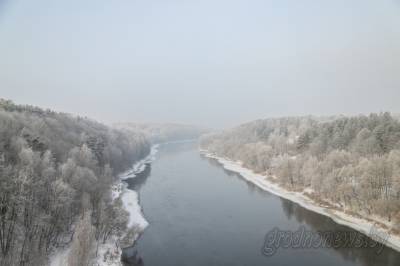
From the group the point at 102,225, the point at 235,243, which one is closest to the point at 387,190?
the point at 235,243

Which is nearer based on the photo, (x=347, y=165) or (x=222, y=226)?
(x=222, y=226)

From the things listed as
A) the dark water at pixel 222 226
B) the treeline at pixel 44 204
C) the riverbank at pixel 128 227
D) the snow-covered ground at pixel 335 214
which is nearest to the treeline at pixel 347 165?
the snow-covered ground at pixel 335 214

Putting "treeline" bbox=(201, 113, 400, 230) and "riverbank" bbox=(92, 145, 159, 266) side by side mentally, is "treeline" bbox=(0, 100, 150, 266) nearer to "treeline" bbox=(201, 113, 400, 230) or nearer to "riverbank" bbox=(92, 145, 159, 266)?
"riverbank" bbox=(92, 145, 159, 266)

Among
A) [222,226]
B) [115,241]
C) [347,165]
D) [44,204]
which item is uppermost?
[347,165]

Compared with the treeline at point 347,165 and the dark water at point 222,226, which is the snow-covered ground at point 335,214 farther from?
the treeline at point 347,165

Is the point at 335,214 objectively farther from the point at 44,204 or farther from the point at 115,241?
the point at 44,204

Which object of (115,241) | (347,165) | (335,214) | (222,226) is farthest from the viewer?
(347,165)

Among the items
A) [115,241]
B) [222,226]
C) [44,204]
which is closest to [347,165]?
[222,226]
